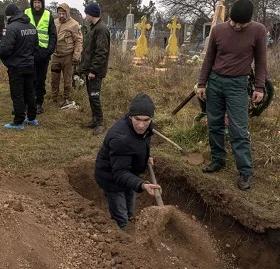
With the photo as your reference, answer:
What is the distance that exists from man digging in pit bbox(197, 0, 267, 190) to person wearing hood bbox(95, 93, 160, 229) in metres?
1.20

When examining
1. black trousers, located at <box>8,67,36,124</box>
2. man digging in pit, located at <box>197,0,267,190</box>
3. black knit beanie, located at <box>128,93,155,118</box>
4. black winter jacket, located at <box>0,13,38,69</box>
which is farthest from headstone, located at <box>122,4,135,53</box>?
black knit beanie, located at <box>128,93,155,118</box>

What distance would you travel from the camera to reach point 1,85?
9.91 metres

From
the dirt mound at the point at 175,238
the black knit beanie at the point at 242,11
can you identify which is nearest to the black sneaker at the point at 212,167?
the dirt mound at the point at 175,238

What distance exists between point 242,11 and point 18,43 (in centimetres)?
311

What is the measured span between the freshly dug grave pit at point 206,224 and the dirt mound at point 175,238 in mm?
23

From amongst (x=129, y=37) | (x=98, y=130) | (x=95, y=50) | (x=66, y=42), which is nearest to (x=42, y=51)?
(x=66, y=42)

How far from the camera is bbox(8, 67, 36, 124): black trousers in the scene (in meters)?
6.25

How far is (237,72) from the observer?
15.7 feet

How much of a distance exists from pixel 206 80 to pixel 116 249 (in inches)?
94.9

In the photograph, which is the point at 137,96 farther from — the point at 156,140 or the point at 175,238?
the point at 156,140

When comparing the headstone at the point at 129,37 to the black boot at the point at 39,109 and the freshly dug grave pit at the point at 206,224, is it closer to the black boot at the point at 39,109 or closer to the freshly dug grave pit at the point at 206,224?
the black boot at the point at 39,109

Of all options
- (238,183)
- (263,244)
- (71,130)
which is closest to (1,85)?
(71,130)

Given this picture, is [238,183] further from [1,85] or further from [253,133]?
[1,85]

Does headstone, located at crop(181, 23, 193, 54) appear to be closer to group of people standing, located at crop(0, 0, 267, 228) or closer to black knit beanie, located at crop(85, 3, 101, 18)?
group of people standing, located at crop(0, 0, 267, 228)
